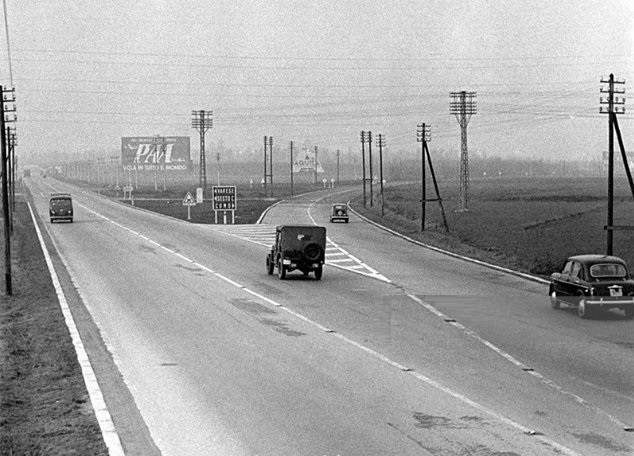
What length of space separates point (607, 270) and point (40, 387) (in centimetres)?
1577

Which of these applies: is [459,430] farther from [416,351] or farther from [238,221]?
[238,221]

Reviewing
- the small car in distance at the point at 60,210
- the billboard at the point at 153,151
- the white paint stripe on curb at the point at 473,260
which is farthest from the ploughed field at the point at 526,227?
the billboard at the point at 153,151

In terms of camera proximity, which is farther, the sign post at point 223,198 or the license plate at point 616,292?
the sign post at point 223,198

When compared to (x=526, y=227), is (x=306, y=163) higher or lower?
higher

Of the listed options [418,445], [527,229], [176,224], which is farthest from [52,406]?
[176,224]

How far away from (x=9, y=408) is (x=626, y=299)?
16.4 meters

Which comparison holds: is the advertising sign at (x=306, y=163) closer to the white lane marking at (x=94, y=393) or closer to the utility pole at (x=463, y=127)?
the utility pole at (x=463, y=127)

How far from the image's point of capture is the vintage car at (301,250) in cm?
3434

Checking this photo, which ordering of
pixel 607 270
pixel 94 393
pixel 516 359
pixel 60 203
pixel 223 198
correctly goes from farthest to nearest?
pixel 223 198 < pixel 60 203 < pixel 607 270 < pixel 516 359 < pixel 94 393

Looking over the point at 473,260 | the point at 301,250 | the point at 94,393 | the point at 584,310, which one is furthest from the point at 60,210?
the point at 94,393

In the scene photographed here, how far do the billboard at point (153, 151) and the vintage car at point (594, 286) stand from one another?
4387 inches

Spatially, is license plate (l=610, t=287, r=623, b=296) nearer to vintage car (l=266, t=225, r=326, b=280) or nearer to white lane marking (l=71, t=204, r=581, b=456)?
white lane marking (l=71, t=204, r=581, b=456)

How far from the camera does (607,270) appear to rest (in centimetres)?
2492

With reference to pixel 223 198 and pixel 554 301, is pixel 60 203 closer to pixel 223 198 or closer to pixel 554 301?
pixel 223 198
